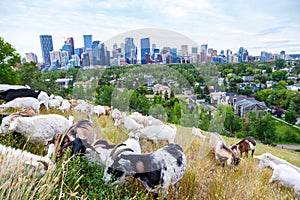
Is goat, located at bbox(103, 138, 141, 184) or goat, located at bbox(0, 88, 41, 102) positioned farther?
goat, located at bbox(0, 88, 41, 102)

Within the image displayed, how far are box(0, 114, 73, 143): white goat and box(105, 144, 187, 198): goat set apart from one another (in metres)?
1.73

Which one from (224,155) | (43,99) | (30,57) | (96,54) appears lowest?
(224,155)

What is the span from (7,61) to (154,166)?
469 inches

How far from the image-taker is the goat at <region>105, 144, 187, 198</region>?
180 cm

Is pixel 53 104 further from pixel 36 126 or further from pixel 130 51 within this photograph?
pixel 130 51

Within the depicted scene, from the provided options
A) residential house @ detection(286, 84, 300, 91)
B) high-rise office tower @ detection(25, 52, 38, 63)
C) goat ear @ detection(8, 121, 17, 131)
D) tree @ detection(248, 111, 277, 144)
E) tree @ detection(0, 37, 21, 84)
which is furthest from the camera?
high-rise office tower @ detection(25, 52, 38, 63)

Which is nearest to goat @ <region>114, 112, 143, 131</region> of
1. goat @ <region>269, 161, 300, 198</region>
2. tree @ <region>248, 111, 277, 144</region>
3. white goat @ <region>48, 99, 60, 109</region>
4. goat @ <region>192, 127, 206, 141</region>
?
goat @ <region>192, 127, 206, 141</region>

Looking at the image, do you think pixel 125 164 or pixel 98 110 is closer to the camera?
pixel 125 164

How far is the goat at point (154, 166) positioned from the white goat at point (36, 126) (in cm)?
173

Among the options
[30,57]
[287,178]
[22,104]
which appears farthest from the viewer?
[30,57]

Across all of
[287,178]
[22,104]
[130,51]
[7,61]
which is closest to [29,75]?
[7,61]

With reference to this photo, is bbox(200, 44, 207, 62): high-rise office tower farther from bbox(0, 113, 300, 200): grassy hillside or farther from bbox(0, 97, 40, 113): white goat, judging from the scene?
bbox(0, 97, 40, 113): white goat

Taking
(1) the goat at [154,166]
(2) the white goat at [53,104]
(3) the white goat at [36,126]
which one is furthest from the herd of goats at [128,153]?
(2) the white goat at [53,104]

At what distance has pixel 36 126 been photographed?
328cm
